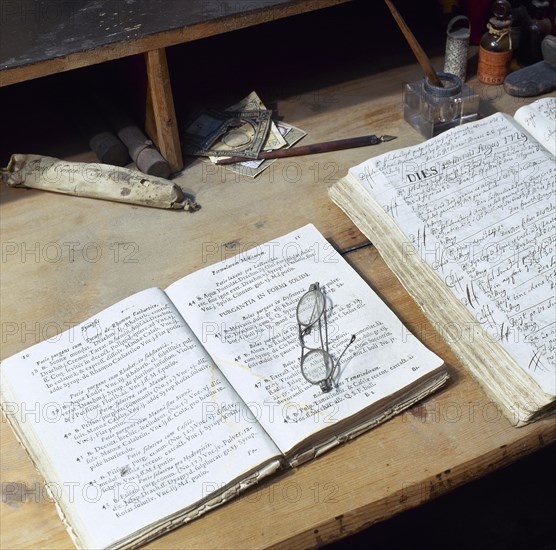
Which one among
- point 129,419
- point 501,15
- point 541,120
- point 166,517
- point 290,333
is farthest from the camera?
point 501,15

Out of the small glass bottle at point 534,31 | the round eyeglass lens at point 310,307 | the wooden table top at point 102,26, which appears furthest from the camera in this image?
the small glass bottle at point 534,31

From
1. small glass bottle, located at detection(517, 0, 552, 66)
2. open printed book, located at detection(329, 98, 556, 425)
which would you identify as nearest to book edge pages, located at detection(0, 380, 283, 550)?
open printed book, located at detection(329, 98, 556, 425)

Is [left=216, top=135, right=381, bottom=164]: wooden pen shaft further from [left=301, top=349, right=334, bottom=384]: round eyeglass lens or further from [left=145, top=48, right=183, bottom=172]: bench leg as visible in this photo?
[left=301, top=349, right=334, bottom=384]: round eyeglass lens

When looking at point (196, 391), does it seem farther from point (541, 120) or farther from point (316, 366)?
point (541, 120)

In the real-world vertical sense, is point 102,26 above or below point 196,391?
above

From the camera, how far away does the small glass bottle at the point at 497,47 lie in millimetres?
1673

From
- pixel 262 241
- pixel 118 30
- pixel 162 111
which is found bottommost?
pixel 262 241

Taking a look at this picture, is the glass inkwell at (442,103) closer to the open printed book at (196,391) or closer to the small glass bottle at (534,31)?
the small glass bottle at (534,31)

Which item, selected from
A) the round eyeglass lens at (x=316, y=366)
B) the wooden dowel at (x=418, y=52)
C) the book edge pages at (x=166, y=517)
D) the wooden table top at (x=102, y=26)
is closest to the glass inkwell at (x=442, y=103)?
the wooden dowel at (x=418, y=52)

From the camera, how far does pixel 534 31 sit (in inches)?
69.6

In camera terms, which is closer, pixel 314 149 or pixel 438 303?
pixel 438 303

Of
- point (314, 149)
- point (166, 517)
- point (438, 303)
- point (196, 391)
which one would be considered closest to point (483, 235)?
point (438, 303)

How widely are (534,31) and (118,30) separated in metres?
0.91

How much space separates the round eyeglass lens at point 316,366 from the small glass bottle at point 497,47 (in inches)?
34.2
